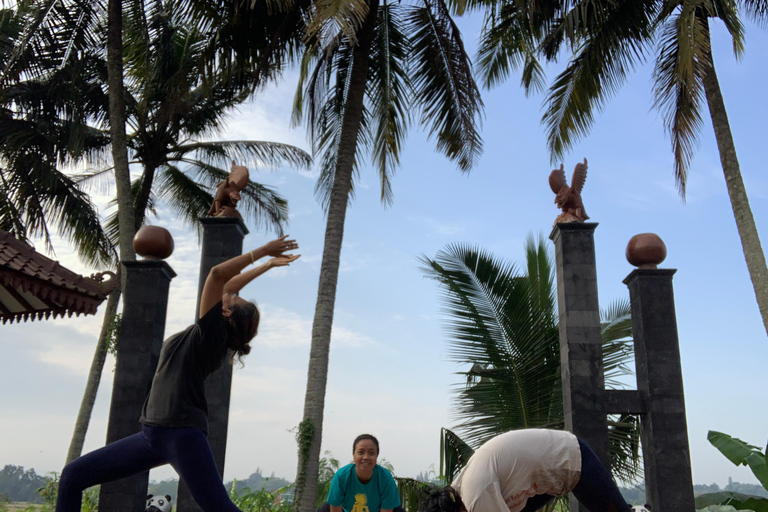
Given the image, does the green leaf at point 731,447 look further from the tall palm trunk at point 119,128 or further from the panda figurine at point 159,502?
the tall palm trunk at point 119,128

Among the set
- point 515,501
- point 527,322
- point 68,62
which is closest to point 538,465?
point 515,501

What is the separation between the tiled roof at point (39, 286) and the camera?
5.92m

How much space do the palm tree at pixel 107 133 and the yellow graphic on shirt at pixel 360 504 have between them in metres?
8.80

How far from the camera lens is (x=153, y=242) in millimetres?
7727

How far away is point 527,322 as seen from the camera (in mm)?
10586

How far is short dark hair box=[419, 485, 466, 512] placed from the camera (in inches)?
120

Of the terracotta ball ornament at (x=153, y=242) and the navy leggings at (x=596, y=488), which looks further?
the terracotta ball ornament at (x=153, y=242)

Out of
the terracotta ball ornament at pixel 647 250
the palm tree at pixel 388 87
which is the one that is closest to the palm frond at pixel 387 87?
the palm tree at pixel 388 87

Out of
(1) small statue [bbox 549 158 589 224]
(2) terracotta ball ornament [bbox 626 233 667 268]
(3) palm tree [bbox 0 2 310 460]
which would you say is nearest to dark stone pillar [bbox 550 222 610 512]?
(1) small statue [bbox 549 158 589 224]

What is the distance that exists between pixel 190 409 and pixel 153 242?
5.01 meters

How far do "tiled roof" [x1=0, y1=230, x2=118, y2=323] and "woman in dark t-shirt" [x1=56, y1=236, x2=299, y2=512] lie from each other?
3362mm

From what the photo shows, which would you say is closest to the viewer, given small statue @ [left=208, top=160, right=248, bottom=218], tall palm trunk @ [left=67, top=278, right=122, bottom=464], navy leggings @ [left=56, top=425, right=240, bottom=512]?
navy leggings @ [left=56, top=425, right=240, bottom=512]

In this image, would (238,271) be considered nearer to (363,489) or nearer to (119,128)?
(363,489)

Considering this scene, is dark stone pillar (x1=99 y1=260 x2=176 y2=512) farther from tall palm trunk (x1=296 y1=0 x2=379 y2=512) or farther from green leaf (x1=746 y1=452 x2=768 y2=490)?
green leaf (x1=746 y1=452 x2=768 y2=490)
